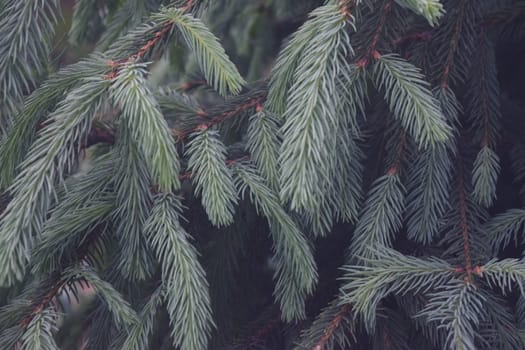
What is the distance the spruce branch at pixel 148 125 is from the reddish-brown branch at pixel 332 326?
34 cm

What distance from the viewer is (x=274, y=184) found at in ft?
3.34

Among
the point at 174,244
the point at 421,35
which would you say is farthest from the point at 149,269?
the point at 421,35

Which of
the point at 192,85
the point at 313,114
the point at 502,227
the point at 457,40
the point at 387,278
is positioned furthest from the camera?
the point at 192,85

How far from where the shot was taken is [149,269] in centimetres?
105

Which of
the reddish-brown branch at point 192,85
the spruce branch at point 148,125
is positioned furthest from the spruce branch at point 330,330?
the reddish-brown branch at point 192,85

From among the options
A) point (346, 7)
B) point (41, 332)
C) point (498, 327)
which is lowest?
point (498, 327)

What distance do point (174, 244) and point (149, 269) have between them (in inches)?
4.8

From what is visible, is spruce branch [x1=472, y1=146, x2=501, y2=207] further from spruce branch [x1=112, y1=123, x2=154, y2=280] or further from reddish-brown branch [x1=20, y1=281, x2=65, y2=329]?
reddish-brown branch [x1=20, y1=281, x2=65, y2=329]

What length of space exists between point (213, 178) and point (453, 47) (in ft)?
1.82

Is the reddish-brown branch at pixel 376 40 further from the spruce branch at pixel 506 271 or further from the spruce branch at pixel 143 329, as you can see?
the spruce branch at pixel 143 329

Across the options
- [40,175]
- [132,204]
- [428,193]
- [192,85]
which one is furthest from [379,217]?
[192,85]

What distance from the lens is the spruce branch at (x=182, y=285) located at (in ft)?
3.11

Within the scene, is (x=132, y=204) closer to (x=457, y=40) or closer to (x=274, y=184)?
(x=274, y=184)

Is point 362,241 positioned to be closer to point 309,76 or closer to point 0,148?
point 309,76
